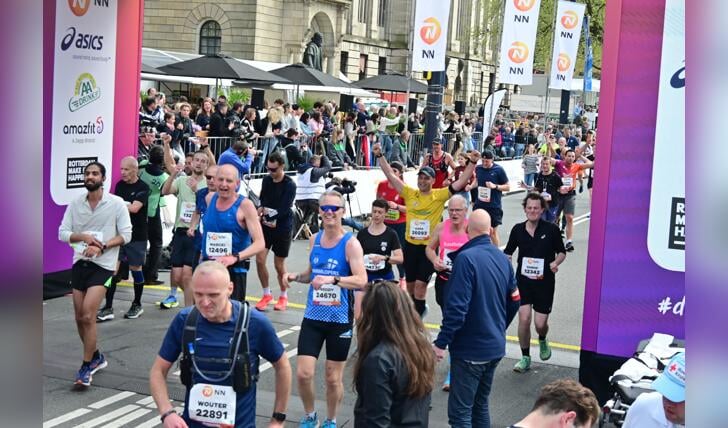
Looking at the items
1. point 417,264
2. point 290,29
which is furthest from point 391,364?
point 290,29

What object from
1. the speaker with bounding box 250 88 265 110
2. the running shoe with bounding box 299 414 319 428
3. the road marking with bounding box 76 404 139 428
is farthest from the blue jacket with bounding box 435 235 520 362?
the speaker with bounding box 250 88 265 110

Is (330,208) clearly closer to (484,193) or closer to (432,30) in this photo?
(484,193)

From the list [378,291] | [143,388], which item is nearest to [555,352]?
[143,388]

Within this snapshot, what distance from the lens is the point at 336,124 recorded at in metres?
27.5

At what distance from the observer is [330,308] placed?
273 inches

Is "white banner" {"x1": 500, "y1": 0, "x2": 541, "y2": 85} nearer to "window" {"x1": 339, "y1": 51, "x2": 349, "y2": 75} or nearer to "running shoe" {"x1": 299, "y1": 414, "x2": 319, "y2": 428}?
"running shoe" {"x1": 299, "y1": 414, "x2": 319, "y2": 428}

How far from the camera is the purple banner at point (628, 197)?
7.74 metres

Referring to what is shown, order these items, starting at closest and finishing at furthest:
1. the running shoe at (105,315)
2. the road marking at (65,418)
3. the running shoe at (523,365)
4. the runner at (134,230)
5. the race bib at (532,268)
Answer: the road marking at (65,418)
the race bib at (532,268)
the running shoe at (523,365)
the runner at (134,230)
the running shoe at (105,315)

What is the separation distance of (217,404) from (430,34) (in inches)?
572

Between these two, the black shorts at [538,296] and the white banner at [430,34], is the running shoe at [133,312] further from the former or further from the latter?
the white banner at [430,34]

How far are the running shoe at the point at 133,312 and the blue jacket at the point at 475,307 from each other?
5494 millimetres

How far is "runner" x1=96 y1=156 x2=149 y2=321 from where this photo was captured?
1041cm

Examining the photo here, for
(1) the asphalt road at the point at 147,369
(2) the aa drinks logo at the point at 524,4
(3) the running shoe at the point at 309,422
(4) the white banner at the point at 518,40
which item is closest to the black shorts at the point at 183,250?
(1) the asphalt road at the point at 147,369
